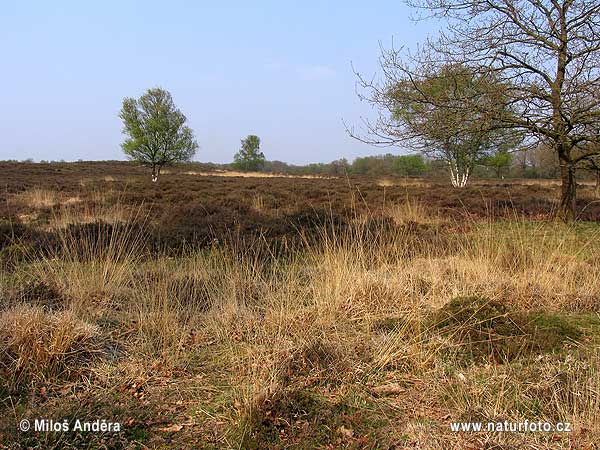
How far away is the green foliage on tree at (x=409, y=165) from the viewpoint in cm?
4137

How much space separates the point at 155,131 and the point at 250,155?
42974mm

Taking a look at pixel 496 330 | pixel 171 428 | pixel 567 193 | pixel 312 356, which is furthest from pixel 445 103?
pixel 171 428

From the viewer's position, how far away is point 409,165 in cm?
4122

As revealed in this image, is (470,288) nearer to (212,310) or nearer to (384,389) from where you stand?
(384,389)

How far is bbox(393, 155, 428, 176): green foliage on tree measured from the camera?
136 feet

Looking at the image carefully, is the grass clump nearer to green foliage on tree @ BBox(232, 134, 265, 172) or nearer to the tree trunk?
the tree trunk

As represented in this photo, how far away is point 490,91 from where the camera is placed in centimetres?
Result: 740

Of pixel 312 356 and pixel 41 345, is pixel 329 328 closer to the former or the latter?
pixel 312 356

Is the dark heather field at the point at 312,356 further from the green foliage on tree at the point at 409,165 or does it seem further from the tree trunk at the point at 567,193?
the green foliage on tree at the point at 409,165

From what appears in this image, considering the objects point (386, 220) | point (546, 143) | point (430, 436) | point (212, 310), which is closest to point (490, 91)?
point (546, 143)

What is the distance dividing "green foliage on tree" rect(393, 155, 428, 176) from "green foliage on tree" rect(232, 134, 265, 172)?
3196cm

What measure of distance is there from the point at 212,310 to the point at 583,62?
7863 mm

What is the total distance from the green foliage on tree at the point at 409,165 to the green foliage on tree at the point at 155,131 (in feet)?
68.4

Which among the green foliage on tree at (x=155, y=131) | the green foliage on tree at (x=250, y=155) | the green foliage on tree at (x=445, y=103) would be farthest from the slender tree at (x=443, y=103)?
the green foliage on tree at (x=250, y=155)
